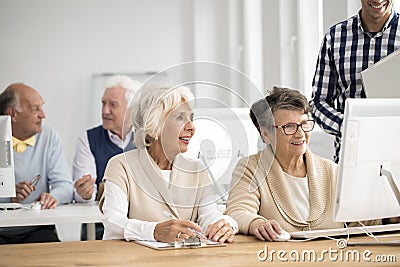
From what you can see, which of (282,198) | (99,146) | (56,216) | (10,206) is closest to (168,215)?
(282,198)

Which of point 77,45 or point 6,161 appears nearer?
point 6,161

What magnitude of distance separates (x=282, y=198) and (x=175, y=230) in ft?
1.65

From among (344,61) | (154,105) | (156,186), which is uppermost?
(344,61)

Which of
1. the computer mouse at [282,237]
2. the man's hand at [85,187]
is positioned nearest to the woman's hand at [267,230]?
the computer mouse at [282,237]

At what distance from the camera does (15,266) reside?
1.64 meters

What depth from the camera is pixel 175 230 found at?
192 centimetres

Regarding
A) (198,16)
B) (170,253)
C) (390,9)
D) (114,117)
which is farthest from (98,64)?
(170,253)

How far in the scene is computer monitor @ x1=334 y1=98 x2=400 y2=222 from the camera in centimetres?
179

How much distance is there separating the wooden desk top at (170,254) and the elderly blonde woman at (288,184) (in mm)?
232

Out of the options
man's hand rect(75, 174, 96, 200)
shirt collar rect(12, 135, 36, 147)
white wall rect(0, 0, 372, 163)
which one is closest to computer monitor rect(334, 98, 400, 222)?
man's hand rect(75, 174, 96, 200)

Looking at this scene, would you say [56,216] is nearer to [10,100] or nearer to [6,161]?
[6,161]

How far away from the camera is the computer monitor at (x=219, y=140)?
191 centimetres

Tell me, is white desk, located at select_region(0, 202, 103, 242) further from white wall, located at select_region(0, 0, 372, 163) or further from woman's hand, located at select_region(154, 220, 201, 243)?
white wall, located at select_region(0, 0, 372, 163)

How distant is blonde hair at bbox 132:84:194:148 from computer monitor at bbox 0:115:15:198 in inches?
55.9
